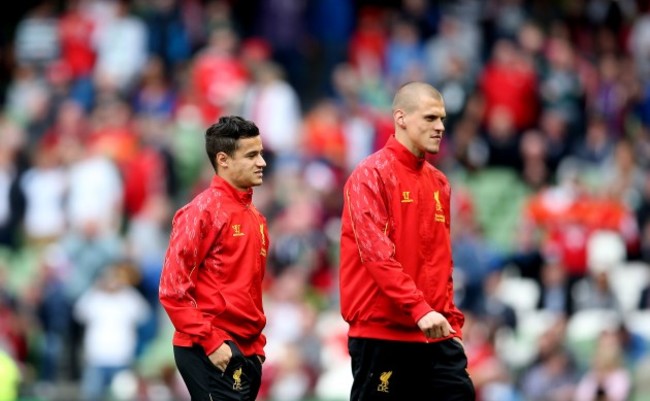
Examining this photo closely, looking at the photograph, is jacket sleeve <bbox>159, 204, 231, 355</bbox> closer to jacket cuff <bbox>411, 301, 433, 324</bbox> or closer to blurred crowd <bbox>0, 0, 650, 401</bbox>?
jacket cuff <bbox>411, 301, 433, 324</bbox>

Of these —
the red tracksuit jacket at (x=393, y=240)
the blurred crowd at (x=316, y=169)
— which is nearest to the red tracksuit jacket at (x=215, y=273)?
the red tracksuit jacket at (x=393, y=240)

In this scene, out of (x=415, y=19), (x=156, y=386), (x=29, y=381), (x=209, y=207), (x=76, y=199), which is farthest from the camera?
(x=415, y=19)

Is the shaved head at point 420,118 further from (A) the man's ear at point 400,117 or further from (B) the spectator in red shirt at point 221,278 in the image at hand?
(B) the spectator in red shirt at point 221,278

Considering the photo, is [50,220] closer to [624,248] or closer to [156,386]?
[156,386]

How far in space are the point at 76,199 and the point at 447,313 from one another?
10.6 metres

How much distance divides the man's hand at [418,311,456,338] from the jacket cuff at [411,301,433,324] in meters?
0.02

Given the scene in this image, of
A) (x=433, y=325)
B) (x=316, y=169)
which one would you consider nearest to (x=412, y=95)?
(x=433, y=325)

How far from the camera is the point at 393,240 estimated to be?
947 centimetres

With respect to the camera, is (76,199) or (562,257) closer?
(562,257)

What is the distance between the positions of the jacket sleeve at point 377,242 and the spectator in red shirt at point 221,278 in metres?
0.57

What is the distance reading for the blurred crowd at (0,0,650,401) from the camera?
55.5ft

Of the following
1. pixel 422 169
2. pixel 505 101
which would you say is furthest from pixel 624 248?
pixel 422 169

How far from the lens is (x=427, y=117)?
376 inches

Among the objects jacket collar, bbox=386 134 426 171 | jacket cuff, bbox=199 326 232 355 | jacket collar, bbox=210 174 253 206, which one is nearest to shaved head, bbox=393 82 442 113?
jacket collar, bbox=386 134 426 171
